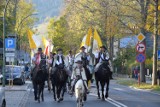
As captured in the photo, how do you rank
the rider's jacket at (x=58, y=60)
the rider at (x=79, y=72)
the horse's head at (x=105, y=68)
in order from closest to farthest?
the rider at (x=79, y=72) < the rider's jacket at (x=58, y=60) < the horse's head at (x=105, y=68)

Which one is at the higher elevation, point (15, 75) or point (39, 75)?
point (39, 75)

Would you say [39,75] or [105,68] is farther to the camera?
[105,68]

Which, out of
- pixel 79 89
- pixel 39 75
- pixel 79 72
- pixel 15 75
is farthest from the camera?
pixel 15 75

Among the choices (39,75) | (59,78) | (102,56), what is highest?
(102,56)

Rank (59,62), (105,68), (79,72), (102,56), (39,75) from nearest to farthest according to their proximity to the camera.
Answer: (79,72)
(59,62)
(39,75)
(102,56)
(105,68)

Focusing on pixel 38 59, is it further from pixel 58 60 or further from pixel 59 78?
pixel 59 78

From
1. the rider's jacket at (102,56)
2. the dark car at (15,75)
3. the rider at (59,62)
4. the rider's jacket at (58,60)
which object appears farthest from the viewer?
the dark car at (15,75)

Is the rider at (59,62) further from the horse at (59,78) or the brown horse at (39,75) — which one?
the brown horse at (39,75)

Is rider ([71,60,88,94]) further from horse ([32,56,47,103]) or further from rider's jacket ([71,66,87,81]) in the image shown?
horse ([32,56,47,103])

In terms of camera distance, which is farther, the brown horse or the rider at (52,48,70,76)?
the brown horse

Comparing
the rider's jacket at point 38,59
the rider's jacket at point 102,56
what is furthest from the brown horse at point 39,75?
the rider's jacket at point 102,56

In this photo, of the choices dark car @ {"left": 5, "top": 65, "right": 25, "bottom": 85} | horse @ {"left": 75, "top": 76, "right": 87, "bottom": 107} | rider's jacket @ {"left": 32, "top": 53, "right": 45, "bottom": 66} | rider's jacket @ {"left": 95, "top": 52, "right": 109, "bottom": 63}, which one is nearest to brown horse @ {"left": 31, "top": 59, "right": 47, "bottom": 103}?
rider's jacket @ {"left": 32, "top": 53, "right": 45, "bottom": 66}

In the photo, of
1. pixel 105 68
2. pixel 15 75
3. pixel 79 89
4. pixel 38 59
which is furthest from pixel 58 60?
pixel 15 75

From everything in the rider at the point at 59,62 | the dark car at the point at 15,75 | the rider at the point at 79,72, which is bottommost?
the dark car at the point at 15,75
